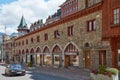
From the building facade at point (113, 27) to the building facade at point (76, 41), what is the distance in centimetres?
77

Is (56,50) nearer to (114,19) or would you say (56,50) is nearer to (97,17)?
(97,17)

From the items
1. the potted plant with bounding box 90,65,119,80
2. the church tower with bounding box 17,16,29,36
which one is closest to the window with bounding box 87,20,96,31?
the potted plant with bounding box 90,65,119,80

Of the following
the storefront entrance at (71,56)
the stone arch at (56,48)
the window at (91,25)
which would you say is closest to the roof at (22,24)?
the stone arch at (56,48)

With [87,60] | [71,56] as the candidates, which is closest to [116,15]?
[87,60]

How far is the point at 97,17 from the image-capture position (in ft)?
92.5

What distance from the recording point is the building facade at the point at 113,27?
24.6m

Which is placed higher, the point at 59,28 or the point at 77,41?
the point at 59,28

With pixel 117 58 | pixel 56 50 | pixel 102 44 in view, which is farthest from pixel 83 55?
pixel 56 50

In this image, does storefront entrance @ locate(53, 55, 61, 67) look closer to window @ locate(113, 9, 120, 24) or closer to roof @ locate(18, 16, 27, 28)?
window @ locate(113, 9, 120, 24)

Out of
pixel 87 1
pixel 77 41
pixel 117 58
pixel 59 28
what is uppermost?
pixel 87 1

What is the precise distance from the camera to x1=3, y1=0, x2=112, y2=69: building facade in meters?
28.0

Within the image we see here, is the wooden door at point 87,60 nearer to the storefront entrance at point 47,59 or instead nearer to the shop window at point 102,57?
the shop window at point 102,57

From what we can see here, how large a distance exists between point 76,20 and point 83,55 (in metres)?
5.17

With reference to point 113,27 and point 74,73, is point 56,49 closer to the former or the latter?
point 74,73
